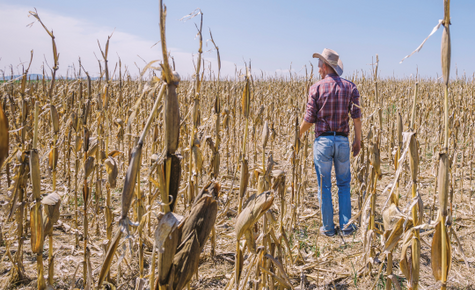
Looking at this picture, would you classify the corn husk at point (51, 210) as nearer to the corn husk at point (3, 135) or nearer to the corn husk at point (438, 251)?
the corn husk at point (3, 135)

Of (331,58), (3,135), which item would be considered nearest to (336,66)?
(331,58)

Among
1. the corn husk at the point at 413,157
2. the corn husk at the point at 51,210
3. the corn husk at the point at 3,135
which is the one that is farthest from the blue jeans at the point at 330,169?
the corn husk at the point at 3,135

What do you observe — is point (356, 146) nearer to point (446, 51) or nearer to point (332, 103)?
point (332, 103)

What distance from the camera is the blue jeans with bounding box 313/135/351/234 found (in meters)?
3.15

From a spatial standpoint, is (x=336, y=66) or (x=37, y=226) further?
(x=336, y=66)

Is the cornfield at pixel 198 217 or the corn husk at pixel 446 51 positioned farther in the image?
the corn husk at pixel 446 51

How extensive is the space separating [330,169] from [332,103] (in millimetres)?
714

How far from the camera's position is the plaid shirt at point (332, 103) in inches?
120

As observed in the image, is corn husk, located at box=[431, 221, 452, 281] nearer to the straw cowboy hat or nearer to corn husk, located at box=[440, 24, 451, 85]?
corn husk, located at box=[440, 24, 451, 85]

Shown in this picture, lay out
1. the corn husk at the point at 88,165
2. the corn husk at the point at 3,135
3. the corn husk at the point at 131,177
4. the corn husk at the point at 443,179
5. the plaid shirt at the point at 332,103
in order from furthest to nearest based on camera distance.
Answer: the plaid shirt at the point at 332,103 < the corn husk at the point at 88,165 < the corn husk at the point at 443,179 < the corn husk at the point at 131,177 < the corn husk at the point at 3,135

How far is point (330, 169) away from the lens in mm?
3254

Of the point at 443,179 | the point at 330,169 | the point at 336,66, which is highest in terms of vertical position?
the point at 336,66

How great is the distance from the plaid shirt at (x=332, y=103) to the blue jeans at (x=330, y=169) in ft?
0.44

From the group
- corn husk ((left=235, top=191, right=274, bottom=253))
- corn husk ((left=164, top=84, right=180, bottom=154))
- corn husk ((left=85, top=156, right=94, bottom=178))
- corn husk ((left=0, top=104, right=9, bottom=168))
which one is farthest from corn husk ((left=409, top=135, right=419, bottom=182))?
corn husk ((left=85, top=156, right=94, bottom=178))
